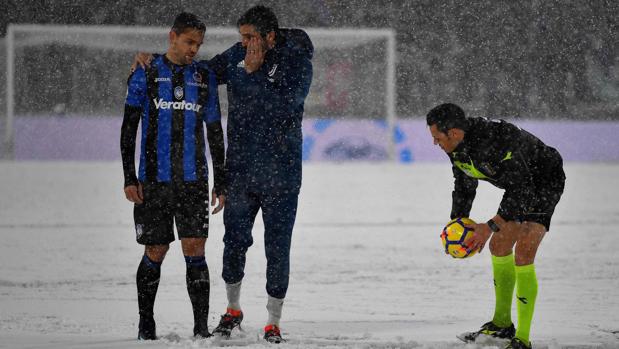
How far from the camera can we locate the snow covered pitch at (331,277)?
4.75m

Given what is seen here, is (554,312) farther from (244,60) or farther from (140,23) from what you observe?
(140,23)

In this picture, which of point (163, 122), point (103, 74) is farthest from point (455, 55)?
point (163, 122)

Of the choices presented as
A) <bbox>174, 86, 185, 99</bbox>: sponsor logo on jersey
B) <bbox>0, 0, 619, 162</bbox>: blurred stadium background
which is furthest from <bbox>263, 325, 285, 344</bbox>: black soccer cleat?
<bbox>0, 0, 619, 162</bbox>: blurred stadium background

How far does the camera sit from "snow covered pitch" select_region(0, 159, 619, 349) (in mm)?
4754

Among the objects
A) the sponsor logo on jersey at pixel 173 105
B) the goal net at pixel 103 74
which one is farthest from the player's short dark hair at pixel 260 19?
the goal net at pixel 103 74

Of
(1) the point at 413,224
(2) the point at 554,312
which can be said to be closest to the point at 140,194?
(2) the point at 554,312

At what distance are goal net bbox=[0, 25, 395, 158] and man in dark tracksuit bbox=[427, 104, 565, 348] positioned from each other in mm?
14034

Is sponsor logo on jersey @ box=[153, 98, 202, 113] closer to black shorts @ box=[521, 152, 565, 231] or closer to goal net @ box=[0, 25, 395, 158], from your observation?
black shorts @ box=[521, 152, 565, 231]

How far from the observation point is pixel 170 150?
4309mm

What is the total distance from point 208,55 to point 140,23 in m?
3.90

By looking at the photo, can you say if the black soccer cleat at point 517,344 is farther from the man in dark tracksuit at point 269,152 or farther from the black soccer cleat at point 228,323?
the black soccer cleat at point 228,323

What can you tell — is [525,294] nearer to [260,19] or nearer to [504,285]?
[504,285]

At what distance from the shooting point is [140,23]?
21.6 m

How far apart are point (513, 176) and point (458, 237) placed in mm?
404
